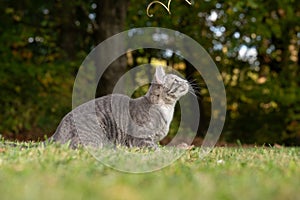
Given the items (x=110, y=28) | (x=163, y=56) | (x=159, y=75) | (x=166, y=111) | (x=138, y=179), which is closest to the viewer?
(x=138, y=179)

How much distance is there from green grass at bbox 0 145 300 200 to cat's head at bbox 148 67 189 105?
4.34 ft

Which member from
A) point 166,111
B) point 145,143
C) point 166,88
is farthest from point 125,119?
point 166,88

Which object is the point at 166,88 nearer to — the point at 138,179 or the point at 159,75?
the point at 159,75

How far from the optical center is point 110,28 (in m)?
11.4

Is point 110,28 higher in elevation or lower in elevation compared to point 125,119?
higher

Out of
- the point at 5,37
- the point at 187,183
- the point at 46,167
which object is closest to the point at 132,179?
the point at 187,183

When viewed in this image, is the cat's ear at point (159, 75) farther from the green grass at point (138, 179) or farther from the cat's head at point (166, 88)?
the green grass at point (138, 179)

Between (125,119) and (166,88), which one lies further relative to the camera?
(166,88)

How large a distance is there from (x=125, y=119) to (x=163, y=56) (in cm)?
831

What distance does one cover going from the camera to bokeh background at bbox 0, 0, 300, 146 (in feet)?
38.4

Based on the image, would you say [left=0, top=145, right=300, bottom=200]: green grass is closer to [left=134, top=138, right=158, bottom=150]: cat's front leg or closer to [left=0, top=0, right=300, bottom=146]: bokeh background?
[left=134, top=138, right=158, bottom=150]: cat's front leg

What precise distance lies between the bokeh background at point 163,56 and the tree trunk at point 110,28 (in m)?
0.02

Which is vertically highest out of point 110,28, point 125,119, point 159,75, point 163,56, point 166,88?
point 110,28

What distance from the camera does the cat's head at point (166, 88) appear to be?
6266mm
